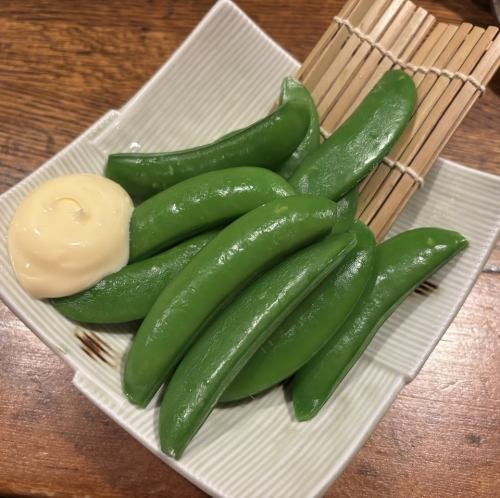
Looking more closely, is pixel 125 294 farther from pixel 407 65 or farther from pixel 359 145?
pixel 407 65

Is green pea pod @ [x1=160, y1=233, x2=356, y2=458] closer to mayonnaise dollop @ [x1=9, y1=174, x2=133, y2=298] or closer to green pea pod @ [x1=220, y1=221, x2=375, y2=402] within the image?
green pea pod @ [x1=220, y1=221, x2=375, y2=402]

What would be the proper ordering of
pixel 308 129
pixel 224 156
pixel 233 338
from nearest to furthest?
pixel 233 338 < pixel 224 156 < pixel 308 129

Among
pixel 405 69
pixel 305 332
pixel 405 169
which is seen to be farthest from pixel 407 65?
pixel 305 332

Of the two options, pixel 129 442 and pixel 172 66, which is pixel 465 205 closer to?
pixel 172 66

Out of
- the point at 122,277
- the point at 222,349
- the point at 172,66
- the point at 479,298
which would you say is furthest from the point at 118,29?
the point at 479,298

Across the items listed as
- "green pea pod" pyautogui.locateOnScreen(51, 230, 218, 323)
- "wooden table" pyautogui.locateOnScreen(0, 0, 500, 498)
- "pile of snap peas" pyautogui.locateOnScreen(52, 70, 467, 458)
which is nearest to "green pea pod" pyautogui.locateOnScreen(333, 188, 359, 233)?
"pile of snap peas" pyautogui.locateOnScreen(52, 70, 467, 458)

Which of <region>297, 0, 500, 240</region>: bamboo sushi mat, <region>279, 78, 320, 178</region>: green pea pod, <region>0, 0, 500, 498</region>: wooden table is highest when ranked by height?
<region>297, 0, 500, 240</region>: bamboo sushi mat
